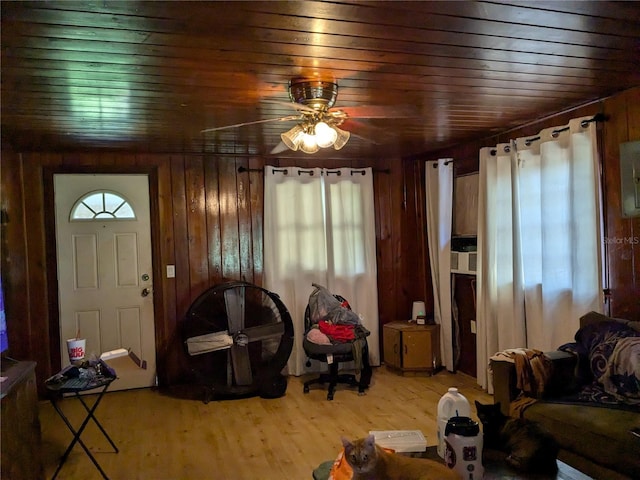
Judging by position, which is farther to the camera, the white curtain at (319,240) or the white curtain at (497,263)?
the white curtain at (319,240)

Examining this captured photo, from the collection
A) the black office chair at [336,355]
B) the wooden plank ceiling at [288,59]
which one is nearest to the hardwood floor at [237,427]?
the black office chair at [336,355]

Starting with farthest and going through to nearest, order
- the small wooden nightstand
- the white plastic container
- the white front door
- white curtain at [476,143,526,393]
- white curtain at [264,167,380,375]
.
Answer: white curtain at [264,167,380,375] → the small wooden nightstand → the white front door → white curtain at [476,143,526,393] → the white plastic container

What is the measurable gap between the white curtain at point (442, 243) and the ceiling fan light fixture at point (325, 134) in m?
2.49

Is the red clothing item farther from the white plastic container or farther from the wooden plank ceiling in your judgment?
the white plastic container

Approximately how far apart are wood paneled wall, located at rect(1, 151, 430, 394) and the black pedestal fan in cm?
27

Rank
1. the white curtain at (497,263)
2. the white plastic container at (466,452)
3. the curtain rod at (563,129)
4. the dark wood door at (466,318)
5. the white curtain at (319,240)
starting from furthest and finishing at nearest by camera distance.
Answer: the white curtain at (319,240) → the dark wood door at (466,318) → the white curtain at (497,263) → the curtain rod at (563,129) → the white plastic container at (466,452)

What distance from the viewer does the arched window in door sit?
4562 mm

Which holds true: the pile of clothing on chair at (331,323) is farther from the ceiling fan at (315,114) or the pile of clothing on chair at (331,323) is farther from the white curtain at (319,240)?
the ceiling fan at (315,114)

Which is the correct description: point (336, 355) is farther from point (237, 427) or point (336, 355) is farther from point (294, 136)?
point (294, 136)

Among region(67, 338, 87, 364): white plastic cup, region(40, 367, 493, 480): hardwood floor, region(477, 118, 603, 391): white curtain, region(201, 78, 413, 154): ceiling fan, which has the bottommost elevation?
region(40, 367, 493, 480): hardwood floor

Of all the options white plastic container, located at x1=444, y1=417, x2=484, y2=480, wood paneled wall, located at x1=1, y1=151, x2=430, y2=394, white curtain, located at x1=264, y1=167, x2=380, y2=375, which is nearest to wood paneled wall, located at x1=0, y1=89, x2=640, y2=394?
wood paneled wall, located at x1=1, y1=151, x2=430, y2=394

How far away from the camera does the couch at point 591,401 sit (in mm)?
2340

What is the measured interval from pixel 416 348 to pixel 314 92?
119 inches

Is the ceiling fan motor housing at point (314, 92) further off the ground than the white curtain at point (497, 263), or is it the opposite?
the ceiling fan motor housing at point (314, 92)
